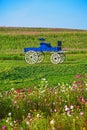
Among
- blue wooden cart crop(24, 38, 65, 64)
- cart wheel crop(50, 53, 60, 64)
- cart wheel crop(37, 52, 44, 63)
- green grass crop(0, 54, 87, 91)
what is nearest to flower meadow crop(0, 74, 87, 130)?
green grass crop(0, 54, 87, 91)

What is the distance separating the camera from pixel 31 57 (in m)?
27.3

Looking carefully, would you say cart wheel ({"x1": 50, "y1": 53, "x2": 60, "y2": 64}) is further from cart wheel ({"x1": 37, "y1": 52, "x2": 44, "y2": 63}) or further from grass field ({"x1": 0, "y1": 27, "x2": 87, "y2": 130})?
grass field ({"x1": 0, "y1": 27, "x2": 87, "y2": 130})

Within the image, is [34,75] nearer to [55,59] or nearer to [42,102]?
[55,59]

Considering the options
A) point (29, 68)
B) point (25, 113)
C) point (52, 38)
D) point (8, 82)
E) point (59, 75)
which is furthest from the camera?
point (52, 38)

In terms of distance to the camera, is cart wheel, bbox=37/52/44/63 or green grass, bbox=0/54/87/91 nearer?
green grass, bbox=0/54/87/91

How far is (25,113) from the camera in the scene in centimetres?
955

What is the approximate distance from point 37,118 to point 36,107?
270 centimetres

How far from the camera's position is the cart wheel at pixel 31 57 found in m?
27.1

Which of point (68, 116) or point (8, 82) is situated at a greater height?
point (68, 116)

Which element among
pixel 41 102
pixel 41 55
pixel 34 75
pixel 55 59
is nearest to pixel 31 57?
pixel 41 55

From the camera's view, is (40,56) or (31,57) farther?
(40,56)

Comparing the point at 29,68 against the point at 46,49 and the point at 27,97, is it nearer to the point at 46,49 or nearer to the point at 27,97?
the point at 46,49

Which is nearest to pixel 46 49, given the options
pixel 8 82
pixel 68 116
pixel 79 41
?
pixel 8 82

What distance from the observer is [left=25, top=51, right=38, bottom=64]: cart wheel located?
27150 mm
